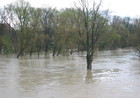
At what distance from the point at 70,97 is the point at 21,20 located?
49275 mm

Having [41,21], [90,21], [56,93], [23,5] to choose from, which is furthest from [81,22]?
[41,21]

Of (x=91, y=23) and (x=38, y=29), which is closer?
(x=91, y=23)

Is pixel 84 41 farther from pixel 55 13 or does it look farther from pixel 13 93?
pixel 55 13

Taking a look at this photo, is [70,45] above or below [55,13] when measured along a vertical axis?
below

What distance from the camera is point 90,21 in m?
30.9

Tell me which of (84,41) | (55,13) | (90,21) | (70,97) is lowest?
(70,97)

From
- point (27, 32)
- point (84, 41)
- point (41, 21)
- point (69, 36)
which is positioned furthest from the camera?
point (41, 21)

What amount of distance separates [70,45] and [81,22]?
3309 cm

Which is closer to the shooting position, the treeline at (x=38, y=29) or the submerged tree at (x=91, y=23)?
the submerged tree at (x=91, y=23)

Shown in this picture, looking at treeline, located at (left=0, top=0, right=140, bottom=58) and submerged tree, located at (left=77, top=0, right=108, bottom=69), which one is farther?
treeline, located at (left=0, top=0, right=140, bottom=58)

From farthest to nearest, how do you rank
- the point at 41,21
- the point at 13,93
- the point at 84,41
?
1. the point at 41,21
2. the point at 84,41
3. the point at 13,93

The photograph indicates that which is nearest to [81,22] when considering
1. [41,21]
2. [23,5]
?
[23,5]

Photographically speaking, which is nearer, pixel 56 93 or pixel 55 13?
pixel 56 93

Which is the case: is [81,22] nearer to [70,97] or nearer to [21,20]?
[70,97]
